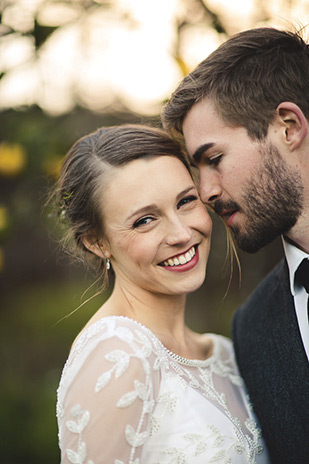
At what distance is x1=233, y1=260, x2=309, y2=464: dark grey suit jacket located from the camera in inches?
83.4

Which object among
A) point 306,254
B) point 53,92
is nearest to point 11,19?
point 53,92

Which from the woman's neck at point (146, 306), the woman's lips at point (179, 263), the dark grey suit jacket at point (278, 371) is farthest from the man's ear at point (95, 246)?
the dark grey suit jacket at point (278, 371)

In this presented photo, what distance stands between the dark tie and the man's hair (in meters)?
0.59

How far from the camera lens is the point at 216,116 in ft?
7.73

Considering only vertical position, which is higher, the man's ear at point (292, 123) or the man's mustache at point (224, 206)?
the man's ear at point (292, 123)

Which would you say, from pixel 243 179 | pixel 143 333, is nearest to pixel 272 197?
pixel 243 179

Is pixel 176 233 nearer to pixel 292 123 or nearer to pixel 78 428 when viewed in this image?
pixel 292 123

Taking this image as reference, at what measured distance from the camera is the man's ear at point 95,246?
2322 millimetres

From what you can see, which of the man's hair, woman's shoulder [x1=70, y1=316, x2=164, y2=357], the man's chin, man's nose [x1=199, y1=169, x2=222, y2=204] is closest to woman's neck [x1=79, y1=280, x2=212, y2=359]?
woman's shoulder [x1=70, y1=316, x2=164, y2=357]

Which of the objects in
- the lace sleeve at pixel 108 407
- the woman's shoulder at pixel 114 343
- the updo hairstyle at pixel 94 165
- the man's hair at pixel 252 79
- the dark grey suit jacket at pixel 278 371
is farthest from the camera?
the man's hair at pixel 252 79

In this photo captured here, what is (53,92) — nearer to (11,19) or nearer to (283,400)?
(11,19)

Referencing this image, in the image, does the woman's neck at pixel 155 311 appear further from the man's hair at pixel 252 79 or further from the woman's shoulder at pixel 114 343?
the man's hair at pixel 252 79

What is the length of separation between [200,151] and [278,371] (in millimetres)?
1039

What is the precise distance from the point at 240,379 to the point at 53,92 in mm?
1655
